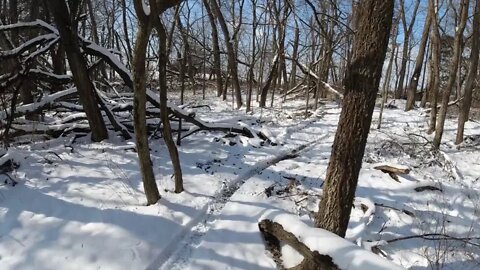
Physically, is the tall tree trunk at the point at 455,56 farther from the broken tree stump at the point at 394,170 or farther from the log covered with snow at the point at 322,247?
the log covered with snow at the point at 322,247

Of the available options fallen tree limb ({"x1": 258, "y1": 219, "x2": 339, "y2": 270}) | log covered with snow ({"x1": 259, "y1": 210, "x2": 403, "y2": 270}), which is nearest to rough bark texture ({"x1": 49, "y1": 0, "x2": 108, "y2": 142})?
fallen tree limb ({"x1": 258, "y1": 219, "x2": 339, "y2": 270})

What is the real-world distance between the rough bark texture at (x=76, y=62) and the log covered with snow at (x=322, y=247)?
17.5 ft

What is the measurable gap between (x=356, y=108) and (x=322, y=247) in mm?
1570

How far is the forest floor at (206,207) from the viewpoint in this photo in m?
4.75

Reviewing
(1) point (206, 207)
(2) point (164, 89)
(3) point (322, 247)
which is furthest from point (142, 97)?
(3) point (322, 247)

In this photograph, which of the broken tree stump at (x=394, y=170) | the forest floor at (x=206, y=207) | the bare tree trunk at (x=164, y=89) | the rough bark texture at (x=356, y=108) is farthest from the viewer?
the broken tree stump at (x=394, y=170)

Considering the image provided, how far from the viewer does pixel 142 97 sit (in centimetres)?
529

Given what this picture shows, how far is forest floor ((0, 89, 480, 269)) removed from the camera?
4746 mm

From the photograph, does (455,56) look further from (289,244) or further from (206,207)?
(289,244)

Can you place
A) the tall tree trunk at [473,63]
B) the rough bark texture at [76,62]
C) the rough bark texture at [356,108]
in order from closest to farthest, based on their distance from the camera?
the rough bark texture at [356,108] < the rough bark texture at [76,62] < the tall tree trunk at [473,63]

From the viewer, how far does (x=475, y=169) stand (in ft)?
33.5

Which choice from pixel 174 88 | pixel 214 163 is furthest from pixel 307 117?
pixel 174 88

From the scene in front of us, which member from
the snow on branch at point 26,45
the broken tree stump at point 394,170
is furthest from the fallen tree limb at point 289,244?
the snow on branch at point 26,45

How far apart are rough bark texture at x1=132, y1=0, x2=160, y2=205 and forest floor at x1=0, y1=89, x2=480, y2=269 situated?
353mm
